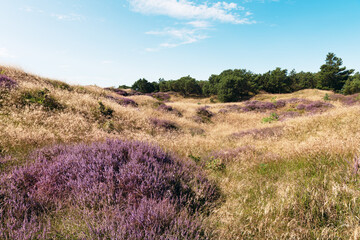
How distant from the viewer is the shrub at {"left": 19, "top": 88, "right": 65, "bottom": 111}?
8.38 metres

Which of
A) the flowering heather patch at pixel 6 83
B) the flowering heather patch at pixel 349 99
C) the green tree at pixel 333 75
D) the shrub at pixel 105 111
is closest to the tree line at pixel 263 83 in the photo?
the green tree at pixel 333 75

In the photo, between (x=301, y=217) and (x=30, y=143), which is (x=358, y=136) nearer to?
(x=301, y=217)

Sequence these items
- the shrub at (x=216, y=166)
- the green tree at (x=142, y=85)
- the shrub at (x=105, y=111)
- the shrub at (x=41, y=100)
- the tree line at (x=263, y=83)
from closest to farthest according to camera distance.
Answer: the shrub at (x=216, y=166) < the shrub at (x=41, y=100) < the shrub at (x=105, y=111) < the tree line at (x=263, y=83) < the green tree at (x=142, y=85)

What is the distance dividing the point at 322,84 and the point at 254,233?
248 ft

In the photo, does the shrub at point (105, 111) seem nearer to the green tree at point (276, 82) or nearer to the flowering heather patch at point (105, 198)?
the flowering heather patch at point (105, 198)

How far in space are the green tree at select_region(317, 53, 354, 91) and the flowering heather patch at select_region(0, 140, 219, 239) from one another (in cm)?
7466

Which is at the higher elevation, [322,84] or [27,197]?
[322,84]

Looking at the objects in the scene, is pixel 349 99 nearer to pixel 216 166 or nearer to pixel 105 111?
pixel 216 166

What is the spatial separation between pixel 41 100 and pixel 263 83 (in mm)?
68898

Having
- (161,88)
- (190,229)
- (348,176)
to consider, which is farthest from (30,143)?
(161,88)

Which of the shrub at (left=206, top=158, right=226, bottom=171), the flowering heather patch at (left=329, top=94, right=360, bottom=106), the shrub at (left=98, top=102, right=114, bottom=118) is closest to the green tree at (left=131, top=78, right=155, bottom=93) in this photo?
the flowering heather patch at (left=329, top=94, right=360, bottom=106)

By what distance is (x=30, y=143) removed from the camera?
15.1ft

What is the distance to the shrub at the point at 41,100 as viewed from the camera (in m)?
8.38

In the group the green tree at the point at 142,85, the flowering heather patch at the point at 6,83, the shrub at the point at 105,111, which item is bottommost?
the shrub at the point at 105,111
